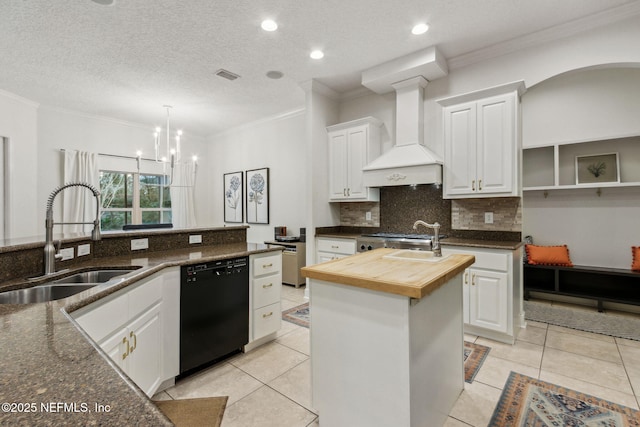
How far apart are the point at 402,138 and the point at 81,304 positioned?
3.41m

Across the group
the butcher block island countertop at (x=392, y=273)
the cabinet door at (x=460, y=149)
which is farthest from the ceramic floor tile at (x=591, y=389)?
the cabinet door at (x=460, y=149)

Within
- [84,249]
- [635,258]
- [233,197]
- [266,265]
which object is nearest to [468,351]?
[266,265]

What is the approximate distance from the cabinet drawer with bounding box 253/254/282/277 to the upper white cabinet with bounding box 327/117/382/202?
63.5 inches

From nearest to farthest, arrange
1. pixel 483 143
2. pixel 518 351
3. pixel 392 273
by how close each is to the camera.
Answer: pixel 392 273 → pixel 518 351 → pixel 483 143

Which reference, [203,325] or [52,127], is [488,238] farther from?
[52,127]

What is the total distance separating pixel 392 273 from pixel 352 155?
8.92 feet

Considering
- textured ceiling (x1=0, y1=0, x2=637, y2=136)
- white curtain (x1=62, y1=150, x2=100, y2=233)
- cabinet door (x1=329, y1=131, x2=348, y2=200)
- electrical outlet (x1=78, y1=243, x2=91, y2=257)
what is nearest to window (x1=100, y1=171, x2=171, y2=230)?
white curtain (x1=62, y1=150, x2=100, y2=233)

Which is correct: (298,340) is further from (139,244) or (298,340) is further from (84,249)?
(84,249)

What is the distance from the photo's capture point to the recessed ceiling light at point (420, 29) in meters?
2.80

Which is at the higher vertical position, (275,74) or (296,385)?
(275,74)

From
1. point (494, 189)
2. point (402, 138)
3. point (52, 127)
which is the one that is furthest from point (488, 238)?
point (52, 127)

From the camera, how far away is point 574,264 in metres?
3.87

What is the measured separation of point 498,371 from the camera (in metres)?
2.34

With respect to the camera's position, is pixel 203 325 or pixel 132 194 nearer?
pixel 203 325
